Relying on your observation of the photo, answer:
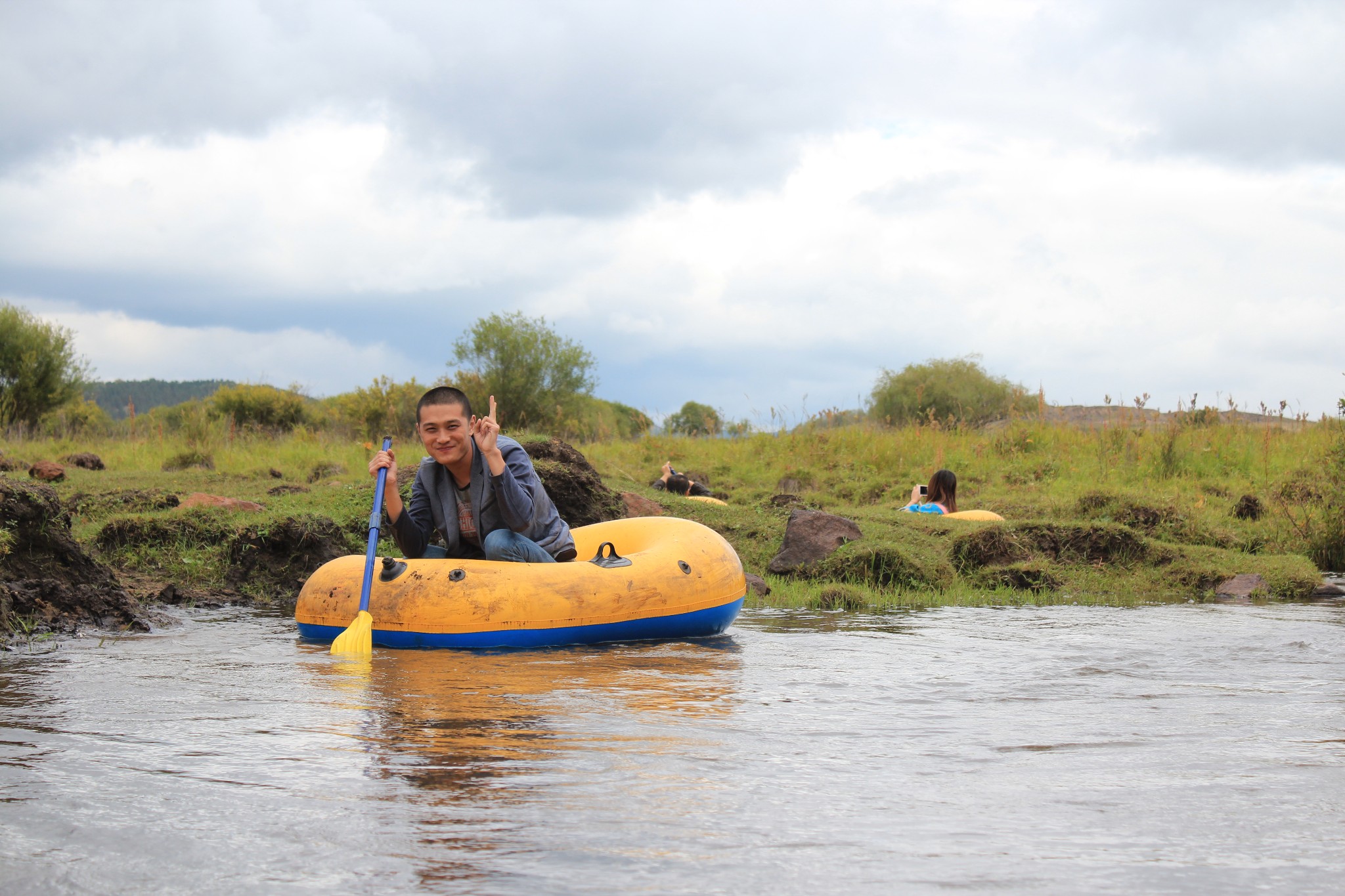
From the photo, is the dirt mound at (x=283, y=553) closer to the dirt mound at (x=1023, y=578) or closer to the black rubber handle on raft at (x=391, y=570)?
the black rubber handle on raft at (x=391, y=570)

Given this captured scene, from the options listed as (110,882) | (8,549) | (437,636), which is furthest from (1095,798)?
(8,549)

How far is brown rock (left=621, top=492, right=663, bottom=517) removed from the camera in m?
10.6

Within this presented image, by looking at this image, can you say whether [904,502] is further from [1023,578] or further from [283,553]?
[283,553]

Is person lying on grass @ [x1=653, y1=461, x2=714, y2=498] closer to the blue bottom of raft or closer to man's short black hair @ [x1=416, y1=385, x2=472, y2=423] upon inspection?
the blue bottom of raft

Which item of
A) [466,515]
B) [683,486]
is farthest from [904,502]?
[466,515]

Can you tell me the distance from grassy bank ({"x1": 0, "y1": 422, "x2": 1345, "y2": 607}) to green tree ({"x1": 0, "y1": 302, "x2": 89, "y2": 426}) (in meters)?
7.79

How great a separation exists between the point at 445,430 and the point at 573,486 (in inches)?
156

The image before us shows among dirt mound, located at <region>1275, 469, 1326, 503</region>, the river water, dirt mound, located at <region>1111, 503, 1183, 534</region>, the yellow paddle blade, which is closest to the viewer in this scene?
the river water

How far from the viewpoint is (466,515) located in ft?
20.6

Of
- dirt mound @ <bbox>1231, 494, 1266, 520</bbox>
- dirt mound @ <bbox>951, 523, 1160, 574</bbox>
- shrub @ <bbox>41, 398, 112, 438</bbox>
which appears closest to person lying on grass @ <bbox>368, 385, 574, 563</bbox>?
dirt mound @ <bbox>951, 523, 1160, 574</bbox>

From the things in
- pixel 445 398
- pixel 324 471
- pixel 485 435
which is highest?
pixel 445 398

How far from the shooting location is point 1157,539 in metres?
10.7

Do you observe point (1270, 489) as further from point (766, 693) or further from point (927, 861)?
point (927, 861)

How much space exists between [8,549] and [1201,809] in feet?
19.8
